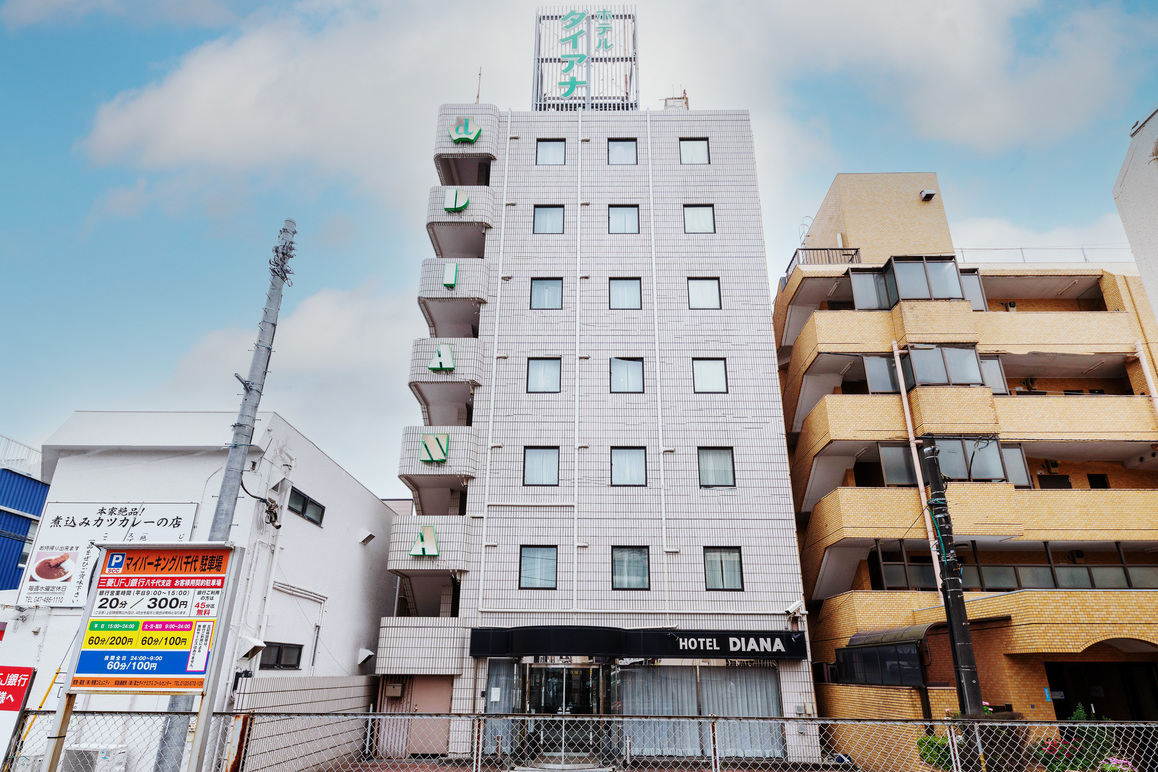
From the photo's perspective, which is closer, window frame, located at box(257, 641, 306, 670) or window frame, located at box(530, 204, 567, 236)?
window frame, located at box(257, 641, 306, 670)

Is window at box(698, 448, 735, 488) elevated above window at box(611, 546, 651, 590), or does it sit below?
above

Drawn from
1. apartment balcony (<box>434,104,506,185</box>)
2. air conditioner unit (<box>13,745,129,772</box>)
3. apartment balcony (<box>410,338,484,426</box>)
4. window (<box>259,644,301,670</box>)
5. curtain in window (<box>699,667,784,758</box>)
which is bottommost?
air conditioner unit (<box>13,745,129,772</box>)

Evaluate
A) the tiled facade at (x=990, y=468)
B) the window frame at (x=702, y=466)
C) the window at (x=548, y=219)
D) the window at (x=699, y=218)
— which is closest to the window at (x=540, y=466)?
the window frame at (x=702, y=466)

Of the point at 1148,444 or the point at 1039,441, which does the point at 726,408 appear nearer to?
the point at 1039,441

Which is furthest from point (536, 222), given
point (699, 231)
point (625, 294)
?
point (699, 231)

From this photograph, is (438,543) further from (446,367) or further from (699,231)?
(699,231)

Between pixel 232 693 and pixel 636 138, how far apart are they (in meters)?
22.3

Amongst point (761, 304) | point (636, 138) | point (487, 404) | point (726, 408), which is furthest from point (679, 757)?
point (636, 138)

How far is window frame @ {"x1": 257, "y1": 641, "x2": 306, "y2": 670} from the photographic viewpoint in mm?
16147

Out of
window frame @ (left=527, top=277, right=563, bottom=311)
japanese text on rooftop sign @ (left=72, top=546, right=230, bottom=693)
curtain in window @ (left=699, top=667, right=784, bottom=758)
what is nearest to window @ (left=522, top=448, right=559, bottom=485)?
window frame @ (left=527, top=277, right=563, bottom=311)

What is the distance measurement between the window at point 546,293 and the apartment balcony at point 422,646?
10690mm

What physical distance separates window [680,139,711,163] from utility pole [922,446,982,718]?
18448 mm

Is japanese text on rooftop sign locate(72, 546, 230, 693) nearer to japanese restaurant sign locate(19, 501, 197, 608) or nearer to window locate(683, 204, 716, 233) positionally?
japanese restaurant sign locate(19, 501, 197, 608)

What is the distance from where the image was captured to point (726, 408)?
22938 mm
